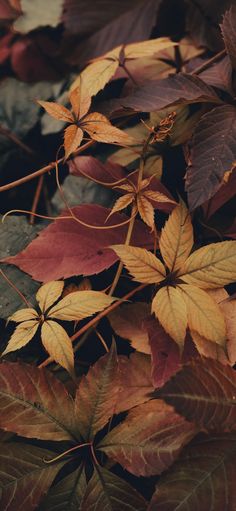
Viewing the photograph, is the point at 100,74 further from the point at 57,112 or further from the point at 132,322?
the point at 132,322

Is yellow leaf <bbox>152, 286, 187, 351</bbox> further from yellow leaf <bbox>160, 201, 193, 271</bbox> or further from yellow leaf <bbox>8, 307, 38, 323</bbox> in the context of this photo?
yellow leaf <bbox>8, 307, 38, 323</bbox>

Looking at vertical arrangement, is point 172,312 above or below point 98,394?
above

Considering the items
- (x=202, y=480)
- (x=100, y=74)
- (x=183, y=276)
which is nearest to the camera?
(x=202, y=480)

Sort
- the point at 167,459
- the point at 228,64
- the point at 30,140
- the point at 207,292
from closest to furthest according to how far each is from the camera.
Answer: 1. the point at 167,459
2. the point at 207,292
3. the point at 228,64
4. the point at 30,140

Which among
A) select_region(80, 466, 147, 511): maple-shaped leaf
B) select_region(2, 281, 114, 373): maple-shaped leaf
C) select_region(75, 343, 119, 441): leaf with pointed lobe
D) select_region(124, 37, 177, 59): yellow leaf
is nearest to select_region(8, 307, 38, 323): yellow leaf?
select_region(2, 281, 114, 373): maple-shaped leaf

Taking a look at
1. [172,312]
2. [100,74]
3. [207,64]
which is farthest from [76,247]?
[207,64]

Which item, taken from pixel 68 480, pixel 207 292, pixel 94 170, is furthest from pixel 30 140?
pixel 68 480

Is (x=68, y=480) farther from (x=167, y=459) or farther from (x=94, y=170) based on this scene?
(x=94, y=170)
